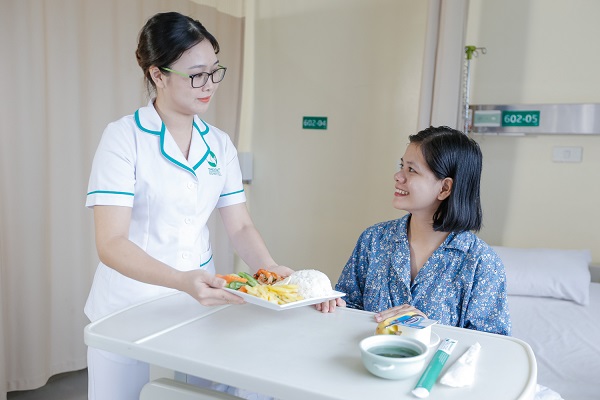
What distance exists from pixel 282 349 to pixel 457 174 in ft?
2.63

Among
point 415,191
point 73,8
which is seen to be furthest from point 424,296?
point 73,8

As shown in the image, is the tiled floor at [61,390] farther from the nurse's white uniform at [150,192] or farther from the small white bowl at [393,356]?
the small white bowl at [393,356]

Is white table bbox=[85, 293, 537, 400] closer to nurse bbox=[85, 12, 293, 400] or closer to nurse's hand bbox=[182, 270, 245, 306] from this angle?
nurse's hand bbox=[182, 270, 245, 306]

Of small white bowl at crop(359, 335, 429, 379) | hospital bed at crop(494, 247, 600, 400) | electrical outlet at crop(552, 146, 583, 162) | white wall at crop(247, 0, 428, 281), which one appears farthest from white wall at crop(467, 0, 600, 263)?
small white bowl at crop(359, 335, 429, 379)

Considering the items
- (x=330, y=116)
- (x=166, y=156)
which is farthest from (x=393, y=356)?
(x=330, y=116)

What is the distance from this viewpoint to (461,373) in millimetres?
951

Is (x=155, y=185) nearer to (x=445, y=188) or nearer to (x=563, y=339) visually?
(x=445, y=188)

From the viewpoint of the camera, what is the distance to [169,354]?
1040 mm

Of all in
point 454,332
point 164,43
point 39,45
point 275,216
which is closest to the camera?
point 454,332

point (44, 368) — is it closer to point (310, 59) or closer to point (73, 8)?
point (73, 8)

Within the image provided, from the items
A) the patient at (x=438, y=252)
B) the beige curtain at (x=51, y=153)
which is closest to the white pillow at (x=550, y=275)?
the patient at (x=438, y=252)

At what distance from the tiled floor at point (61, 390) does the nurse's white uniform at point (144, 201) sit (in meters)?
1.47

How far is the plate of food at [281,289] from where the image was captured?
1.15 m

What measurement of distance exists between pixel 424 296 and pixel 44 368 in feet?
6.87
